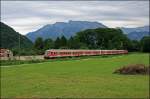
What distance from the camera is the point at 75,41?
5531 inches

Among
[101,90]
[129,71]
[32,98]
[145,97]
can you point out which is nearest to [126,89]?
[101,90]

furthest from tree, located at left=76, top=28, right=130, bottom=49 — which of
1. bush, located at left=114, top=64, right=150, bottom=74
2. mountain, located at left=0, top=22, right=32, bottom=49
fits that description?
bush, located at left=114, top=64, right=150, bottom=74

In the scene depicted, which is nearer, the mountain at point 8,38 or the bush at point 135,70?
the bush at point 135,70

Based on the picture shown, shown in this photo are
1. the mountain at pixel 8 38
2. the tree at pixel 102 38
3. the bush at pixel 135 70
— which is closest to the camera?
the bush at pixel 135 70

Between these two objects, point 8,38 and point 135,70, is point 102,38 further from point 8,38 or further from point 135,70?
point 135,70

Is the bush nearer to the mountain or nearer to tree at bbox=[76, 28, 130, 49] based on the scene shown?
the mountain

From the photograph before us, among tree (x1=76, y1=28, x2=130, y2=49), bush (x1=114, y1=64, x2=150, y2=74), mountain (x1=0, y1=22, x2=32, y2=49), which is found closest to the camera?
bush (x1=114, y1=64, x2=150, y2=74)

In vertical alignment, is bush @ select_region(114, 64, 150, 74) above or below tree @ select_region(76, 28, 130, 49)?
below

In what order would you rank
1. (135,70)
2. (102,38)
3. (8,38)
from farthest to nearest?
(102,38) < (8,38) < (135,70)

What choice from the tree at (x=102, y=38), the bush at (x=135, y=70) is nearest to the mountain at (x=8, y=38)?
the tree at (x=102, y=38)

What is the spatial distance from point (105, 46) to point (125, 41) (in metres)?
8.14

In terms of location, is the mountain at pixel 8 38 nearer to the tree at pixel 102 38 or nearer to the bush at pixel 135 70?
the tree at pixel 102 38

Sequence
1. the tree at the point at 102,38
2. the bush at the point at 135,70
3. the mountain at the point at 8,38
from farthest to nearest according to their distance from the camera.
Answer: the tree at the point at 102,38, the mountain at the point at 8,38, the bush at the point at 135,70

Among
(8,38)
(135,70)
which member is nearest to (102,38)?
(8,38)
